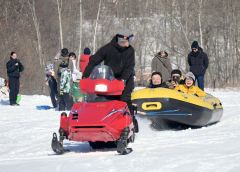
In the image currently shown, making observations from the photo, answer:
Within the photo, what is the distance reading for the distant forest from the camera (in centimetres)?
3462

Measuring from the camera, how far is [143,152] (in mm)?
7266

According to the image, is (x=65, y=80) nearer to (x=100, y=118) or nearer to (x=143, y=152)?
(x=100, y=118)

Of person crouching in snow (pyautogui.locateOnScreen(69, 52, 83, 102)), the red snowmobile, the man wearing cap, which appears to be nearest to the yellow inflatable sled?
the red snowmobile

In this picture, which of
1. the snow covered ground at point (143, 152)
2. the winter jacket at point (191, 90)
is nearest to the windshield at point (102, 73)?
the snow covered ground at point (143, 152)

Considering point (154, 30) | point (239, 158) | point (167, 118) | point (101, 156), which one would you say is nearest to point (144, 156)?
point (101, 156)

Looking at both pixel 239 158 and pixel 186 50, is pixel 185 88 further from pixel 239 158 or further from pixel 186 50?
pixel 186 50

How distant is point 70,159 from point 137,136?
2.56 m

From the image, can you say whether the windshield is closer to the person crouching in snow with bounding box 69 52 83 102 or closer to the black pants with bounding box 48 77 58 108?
the person crouching in snow with bounding box 69 52 83 102

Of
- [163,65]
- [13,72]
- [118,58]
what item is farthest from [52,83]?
[118,58]

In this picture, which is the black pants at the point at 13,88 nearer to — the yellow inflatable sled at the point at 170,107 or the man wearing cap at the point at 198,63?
the man wearing cap at the point at 198,63

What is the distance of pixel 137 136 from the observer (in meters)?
9.45

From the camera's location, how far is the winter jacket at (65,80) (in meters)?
15.2

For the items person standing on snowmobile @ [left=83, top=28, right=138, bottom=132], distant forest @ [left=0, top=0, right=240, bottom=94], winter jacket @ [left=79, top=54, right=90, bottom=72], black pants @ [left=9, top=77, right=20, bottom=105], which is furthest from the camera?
distant forest @ [left=0, top=0, right=240, bottom=94]

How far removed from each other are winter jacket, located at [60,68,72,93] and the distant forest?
16.9m
